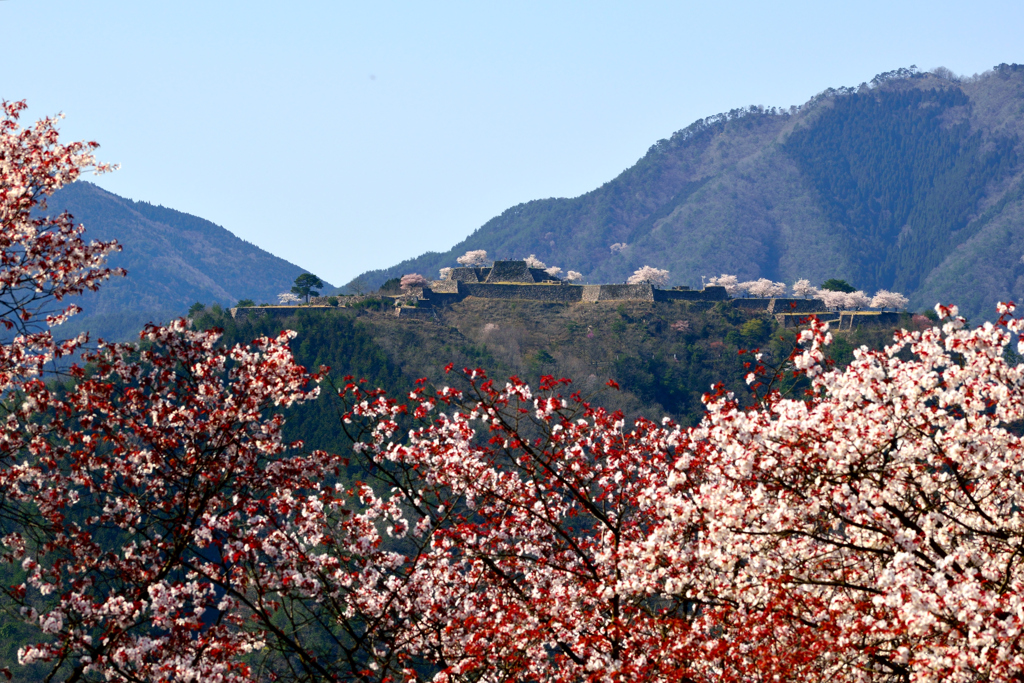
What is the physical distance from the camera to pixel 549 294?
7388 cm

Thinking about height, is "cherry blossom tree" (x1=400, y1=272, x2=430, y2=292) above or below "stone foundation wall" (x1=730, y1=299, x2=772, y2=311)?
above

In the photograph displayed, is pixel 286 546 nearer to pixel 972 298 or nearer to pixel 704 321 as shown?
pixel 704 321

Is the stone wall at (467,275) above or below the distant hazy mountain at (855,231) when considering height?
below

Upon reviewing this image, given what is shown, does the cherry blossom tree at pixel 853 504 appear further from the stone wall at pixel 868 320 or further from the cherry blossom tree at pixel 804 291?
the cherry blossom tree at pixel 804 291

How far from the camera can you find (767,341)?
70188 millimetres

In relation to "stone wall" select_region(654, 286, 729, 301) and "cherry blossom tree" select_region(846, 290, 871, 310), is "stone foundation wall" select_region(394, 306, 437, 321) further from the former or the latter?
"cherry blossom tree" select_region(846, 290, 871, 310)

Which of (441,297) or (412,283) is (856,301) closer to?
(441,297)

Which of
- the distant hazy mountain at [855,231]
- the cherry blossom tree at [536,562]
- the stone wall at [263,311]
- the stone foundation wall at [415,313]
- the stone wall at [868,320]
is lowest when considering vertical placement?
the cherry blossom tree at [536,562]

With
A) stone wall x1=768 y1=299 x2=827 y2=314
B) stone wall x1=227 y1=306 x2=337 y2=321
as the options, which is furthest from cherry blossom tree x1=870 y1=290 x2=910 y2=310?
stone wall x1=227 y1=306 x2=337 y2=321

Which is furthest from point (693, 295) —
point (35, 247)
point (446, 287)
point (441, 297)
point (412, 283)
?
point (35, 247)

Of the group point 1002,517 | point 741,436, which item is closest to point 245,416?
point 741,436

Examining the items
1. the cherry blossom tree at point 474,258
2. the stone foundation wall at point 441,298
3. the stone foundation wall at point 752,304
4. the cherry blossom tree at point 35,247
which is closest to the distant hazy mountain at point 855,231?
the cherry blossom tree at point 474,258

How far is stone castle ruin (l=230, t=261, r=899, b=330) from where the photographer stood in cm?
7062

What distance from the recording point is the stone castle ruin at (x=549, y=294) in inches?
2781
